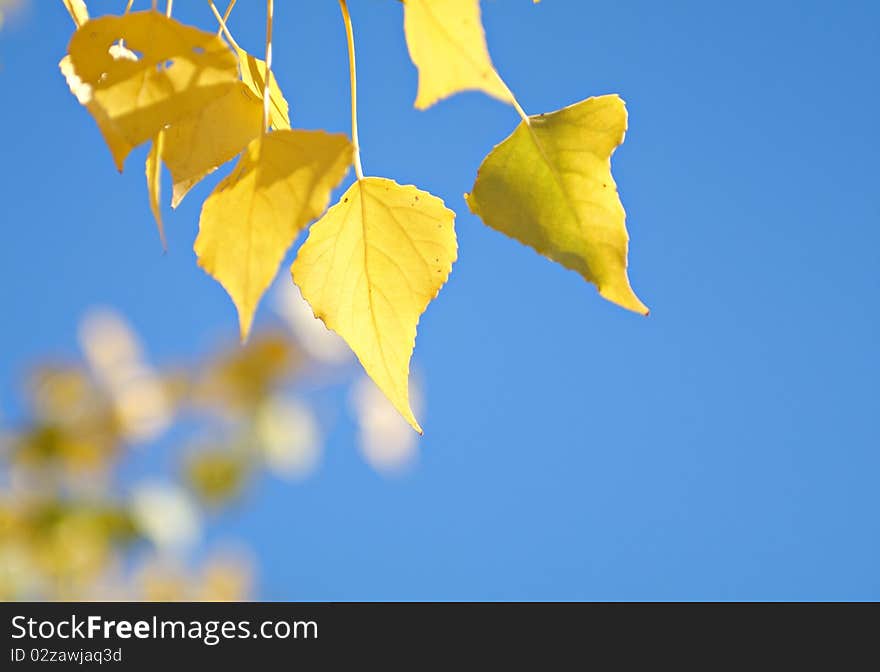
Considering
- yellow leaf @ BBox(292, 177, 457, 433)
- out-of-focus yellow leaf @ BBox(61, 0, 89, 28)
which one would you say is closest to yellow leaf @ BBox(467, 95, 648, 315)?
yellow leaf @ BBox(292, 177, 457, 433)

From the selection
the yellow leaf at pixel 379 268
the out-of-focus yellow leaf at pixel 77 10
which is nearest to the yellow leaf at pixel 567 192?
the yellow leaf at pixel 379 268

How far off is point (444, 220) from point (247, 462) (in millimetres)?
1304

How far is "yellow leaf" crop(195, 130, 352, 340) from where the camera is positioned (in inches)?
7.0

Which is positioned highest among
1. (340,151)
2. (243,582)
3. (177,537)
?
(243,582)

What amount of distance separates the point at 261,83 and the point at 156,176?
6 cm

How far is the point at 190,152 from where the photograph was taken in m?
0.20

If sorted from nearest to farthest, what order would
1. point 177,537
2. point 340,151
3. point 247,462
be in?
point 340,151
point 177,537
point 247,462

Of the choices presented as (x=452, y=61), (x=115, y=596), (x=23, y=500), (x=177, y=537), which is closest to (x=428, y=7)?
(x=452, y=61)

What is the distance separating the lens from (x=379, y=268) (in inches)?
9.4

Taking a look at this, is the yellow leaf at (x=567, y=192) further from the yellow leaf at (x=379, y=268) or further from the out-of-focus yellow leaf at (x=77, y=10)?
the out-of-focus yellow leaf at (x=77, y=10)

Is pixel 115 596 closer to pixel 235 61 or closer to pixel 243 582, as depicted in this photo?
pixel 243 582

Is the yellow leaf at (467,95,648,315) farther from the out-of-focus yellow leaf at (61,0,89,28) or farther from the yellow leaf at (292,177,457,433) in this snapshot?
the out-of-focus yellow leaf at (61,0,89,28)

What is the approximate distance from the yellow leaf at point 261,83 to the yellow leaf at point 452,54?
0.06 metres

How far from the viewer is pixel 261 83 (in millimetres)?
242
